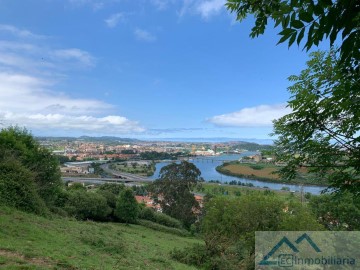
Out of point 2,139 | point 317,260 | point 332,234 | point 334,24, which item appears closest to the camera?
point 334,24

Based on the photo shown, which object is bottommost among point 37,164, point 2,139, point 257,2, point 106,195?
point 106,195

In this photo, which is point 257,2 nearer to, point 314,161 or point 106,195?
point 314,161

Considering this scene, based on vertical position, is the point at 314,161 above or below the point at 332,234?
above

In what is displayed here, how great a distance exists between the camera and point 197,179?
111 ft

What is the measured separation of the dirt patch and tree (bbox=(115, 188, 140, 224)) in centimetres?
1771

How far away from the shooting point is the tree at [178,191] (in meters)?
32.3

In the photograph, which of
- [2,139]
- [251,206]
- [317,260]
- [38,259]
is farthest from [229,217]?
[2,139]

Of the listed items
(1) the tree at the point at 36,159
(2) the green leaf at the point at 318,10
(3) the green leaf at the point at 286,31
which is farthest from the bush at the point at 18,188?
(2) the green leaf at the point at 318,10

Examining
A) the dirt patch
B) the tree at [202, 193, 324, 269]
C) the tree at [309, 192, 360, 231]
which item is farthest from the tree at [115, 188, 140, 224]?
the dirt patch

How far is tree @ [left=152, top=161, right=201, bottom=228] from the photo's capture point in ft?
106

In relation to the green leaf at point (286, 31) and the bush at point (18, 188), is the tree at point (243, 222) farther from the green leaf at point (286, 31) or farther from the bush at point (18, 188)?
the green leaf at point (286, 31)

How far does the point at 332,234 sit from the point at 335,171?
931cm

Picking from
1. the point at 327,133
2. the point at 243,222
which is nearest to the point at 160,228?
the point at 243,222

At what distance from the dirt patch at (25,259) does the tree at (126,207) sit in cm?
1771
